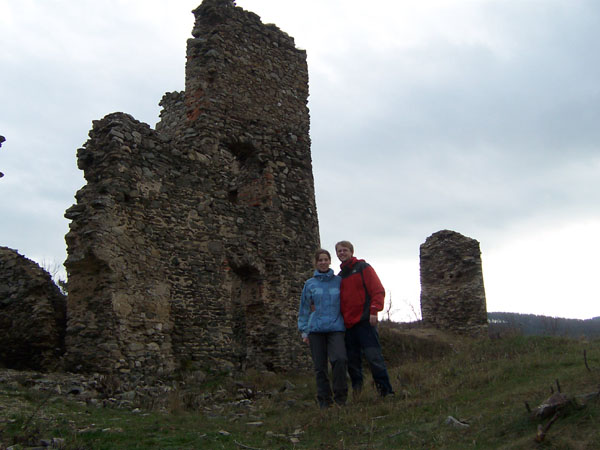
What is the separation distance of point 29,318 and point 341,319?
442cm

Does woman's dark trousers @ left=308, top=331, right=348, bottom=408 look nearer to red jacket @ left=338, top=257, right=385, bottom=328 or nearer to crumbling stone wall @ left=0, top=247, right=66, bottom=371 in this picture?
red jacket @ left=338, top=257, right=385, bottom=328

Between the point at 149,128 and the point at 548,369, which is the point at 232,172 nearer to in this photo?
the point at 149,128

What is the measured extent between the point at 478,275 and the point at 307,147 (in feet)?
27.4

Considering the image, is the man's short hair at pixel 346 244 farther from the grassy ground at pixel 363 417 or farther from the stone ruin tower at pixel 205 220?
the stone ruin tower at pixel 205 220

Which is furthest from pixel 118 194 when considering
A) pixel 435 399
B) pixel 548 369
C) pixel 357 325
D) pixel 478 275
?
pixel 478 275

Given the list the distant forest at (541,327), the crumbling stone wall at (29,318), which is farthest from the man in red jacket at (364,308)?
the distant forest at (541,327)

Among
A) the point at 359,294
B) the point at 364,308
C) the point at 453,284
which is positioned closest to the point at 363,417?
the point at 364,308

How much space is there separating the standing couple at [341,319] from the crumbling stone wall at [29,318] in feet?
12.0

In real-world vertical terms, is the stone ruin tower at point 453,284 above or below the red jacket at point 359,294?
above

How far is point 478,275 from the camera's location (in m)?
18.1

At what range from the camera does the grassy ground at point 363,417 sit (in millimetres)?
4660

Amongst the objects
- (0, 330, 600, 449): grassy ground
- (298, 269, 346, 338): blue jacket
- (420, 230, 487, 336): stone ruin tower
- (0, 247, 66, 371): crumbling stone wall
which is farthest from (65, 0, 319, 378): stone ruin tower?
(420, 230, 487, 336): stone ruin tower

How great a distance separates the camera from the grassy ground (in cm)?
466

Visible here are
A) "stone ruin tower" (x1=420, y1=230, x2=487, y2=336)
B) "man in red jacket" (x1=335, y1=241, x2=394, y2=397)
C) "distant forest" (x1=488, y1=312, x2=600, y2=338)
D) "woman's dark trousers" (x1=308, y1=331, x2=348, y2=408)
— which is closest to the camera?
"woman's dark trousers" (x1=308, y1=331, x2=348, y2=408)
